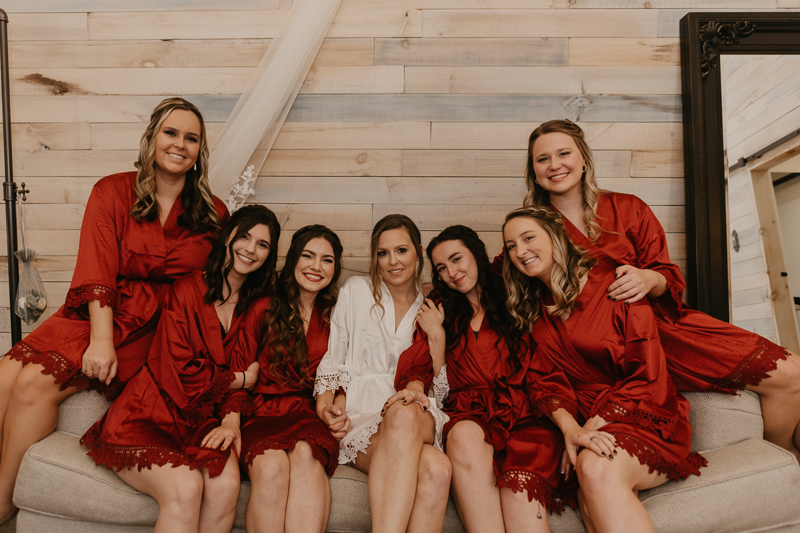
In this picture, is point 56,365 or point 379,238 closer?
point 56,365

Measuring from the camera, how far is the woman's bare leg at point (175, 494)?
1534 millimetres

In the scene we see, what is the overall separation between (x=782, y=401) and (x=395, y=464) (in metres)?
1.38

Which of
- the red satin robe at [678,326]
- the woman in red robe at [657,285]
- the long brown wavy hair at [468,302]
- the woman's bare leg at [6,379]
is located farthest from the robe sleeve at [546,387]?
the woman's bare leg at [6,379]

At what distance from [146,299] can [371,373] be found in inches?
36.2

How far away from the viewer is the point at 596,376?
1.82 m

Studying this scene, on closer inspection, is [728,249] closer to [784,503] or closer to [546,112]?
[546,112]

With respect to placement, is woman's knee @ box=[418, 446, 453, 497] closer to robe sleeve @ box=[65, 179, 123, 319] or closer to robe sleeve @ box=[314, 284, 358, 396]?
robe sleeve @ box=[314, 284, 358, 396]

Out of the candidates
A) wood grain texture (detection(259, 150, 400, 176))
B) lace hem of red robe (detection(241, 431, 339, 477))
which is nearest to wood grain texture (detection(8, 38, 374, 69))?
wood grain texture (detection(259, 150, 400, 176))

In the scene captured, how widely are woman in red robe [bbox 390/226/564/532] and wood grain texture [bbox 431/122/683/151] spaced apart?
0.67 metres

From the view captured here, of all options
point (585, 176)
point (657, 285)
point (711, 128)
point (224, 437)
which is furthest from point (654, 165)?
point (224, 437)

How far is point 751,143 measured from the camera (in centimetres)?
252

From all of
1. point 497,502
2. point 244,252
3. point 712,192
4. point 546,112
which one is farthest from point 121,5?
point 712,192

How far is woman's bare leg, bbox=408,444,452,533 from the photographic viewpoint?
5.21ft

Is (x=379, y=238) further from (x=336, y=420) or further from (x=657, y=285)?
(x=657, y=285)
